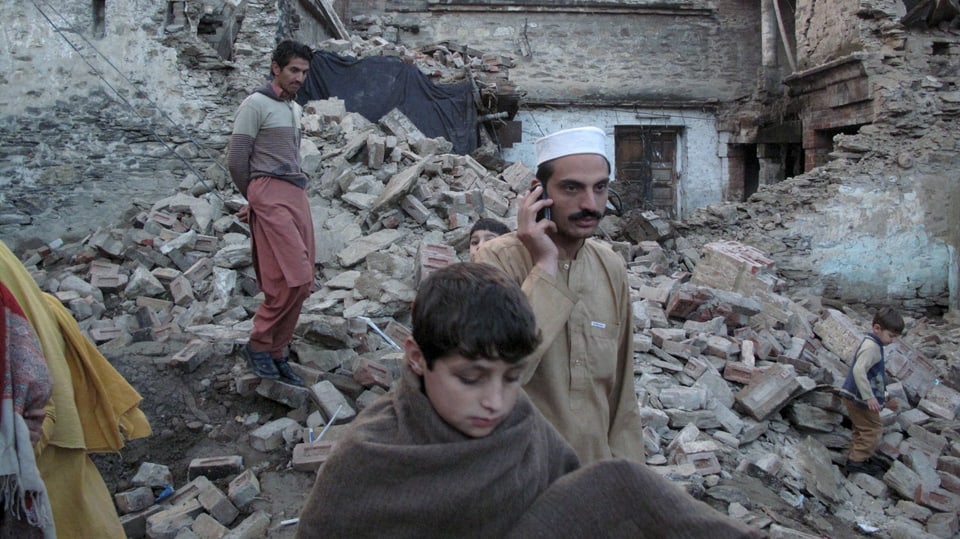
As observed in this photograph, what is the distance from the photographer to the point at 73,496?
2.46 meters

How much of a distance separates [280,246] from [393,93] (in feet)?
25.8

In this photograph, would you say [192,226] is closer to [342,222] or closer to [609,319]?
[342,222]

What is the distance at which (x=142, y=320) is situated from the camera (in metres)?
6.18

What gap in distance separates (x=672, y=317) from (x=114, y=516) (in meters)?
5.93

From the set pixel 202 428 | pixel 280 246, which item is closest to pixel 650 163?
pixel 280 246

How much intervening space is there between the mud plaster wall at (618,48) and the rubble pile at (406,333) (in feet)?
31.1

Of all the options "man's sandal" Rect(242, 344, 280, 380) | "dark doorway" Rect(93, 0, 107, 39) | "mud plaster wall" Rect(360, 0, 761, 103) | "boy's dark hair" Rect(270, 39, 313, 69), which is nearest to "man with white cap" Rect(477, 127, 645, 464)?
"boy's dark hair" Rect(270, 39, 313, 69)

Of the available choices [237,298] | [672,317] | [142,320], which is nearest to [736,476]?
[672,317]

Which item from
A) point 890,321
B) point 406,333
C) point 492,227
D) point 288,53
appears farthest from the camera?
point 890,321

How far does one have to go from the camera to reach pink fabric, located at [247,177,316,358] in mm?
4277

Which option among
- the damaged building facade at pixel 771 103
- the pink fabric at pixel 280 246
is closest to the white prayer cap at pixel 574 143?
the pink fabric at pixel 280 246

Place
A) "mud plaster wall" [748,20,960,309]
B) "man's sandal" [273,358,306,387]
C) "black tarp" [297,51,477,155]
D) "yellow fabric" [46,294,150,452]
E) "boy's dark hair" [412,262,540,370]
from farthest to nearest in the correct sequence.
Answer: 1. "mud plaster wall" [748,20,960,309]
2. "black tarp" [297,51,477,155]
3. "man's sandal" [273,358,306,387]
4. "yellow fabric" [46,294,150,452]
5. "boy's dark hair" [412,262,540,370]

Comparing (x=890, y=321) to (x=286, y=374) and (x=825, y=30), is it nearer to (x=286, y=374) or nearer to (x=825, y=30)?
(x=286, y=374)

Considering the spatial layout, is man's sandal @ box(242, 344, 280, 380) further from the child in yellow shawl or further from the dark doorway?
the dark doorway
